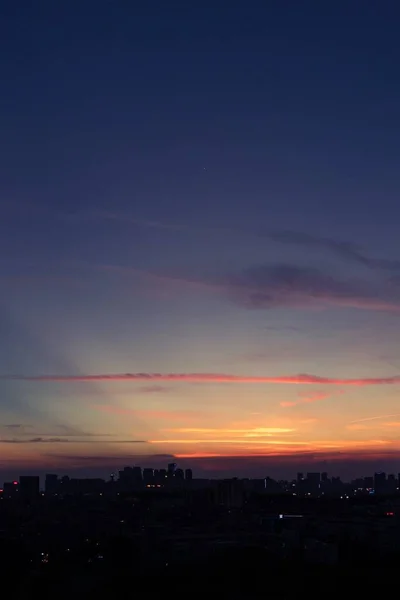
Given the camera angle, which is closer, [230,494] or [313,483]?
[230,494]

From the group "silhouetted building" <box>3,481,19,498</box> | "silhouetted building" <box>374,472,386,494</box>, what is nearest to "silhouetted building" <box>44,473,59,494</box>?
"silhouetted building" <box>3,481,19,498</box>

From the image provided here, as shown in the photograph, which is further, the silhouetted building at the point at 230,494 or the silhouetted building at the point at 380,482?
the silhouetted building at the point at 380,482

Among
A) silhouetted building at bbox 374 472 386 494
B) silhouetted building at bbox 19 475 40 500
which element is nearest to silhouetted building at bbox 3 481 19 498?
silhouetted building at bbox 19 475 40 500

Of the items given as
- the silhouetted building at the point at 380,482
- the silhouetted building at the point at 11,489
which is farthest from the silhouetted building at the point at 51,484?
the silhouetted building at the point at 380,482

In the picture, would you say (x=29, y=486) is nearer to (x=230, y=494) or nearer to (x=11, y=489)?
(x=11, y=489)

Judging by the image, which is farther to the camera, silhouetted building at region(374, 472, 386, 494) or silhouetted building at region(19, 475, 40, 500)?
silhouetted building at region(374, 472, 386, 494)

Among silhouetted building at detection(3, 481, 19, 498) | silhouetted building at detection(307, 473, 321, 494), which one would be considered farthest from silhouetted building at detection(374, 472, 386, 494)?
silhouetted building at detection(3, 481, 19, 498)

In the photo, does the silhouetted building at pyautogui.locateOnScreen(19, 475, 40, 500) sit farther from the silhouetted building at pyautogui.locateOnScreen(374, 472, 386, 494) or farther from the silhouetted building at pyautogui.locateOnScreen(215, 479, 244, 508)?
the silhouetted building at pyautogui.locateOnScreen(374, 472, 386, 494)

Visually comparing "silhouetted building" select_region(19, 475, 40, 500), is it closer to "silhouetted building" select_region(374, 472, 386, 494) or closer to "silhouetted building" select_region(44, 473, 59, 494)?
"silhouetted building" select_region(44, 473, 59, 494)

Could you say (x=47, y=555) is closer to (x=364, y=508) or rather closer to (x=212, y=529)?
(x=212, y=529)

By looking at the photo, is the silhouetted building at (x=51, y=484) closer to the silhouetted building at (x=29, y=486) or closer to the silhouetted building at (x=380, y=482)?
the silhouetted building at (x=29, y=486)

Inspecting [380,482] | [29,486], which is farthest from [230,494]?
[380,482]

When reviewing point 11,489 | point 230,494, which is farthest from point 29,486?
point 230,494

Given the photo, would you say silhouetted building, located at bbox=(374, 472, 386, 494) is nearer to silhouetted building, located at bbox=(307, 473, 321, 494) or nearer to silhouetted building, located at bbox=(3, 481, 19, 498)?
silhouetted building, located at bbox=(307, 473, 321, 494)
